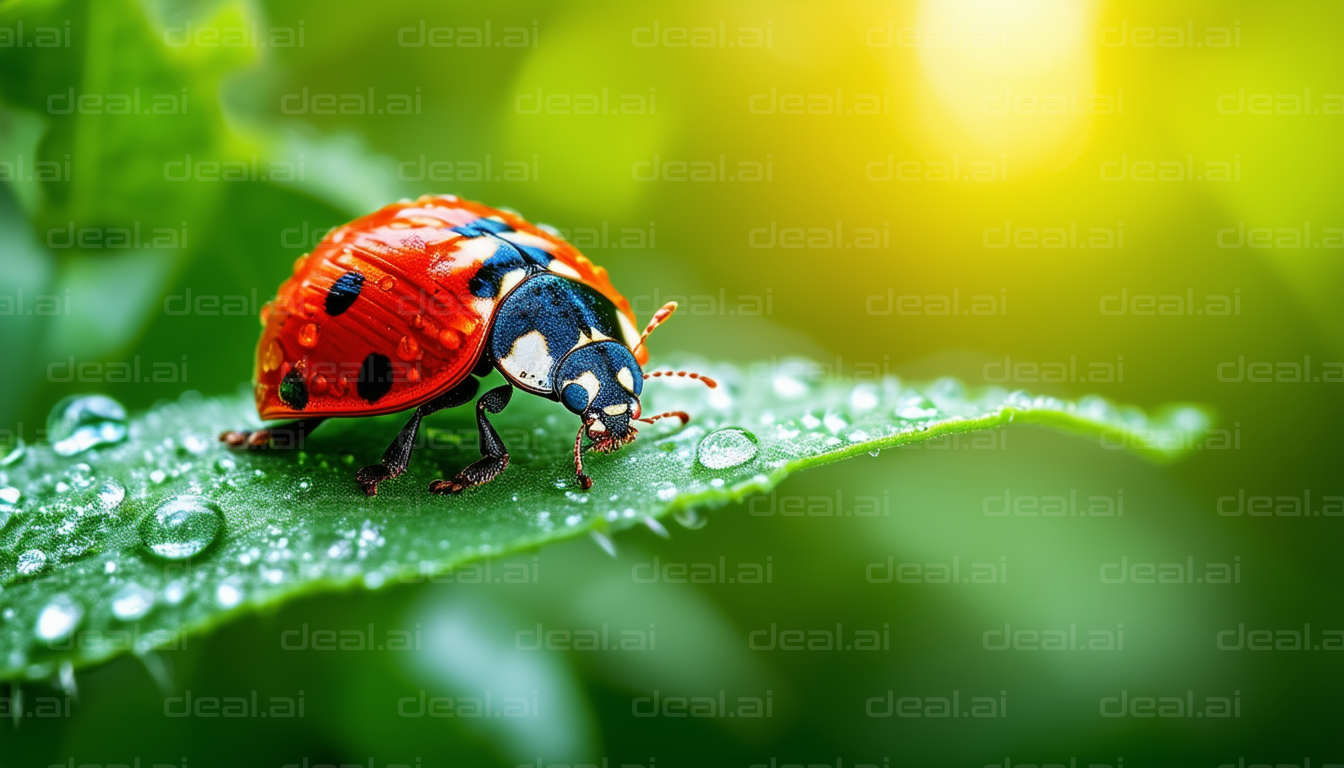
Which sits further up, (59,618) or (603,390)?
(603,390)

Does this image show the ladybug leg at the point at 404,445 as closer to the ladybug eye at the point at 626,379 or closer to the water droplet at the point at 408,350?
the water droplet at the point at 408,350

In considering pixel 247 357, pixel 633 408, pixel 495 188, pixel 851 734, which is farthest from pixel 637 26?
pixel 851 734

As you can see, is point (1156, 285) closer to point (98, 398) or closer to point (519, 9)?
point (519, 9)

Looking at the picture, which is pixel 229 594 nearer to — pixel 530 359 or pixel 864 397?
pixel 530 359

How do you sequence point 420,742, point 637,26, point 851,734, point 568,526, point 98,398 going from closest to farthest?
1. point 568,526
2. point 98,398
3. point 420,742
4. point 851,734
5. point 637,26

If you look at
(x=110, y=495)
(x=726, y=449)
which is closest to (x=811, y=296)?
(x=726, y=449)

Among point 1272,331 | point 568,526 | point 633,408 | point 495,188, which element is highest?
point 495,188

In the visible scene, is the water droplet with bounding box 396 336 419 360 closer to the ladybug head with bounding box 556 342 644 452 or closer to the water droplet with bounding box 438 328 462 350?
the water droplet with bounding box 438 328 462 350

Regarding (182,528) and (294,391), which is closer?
(182,528)
